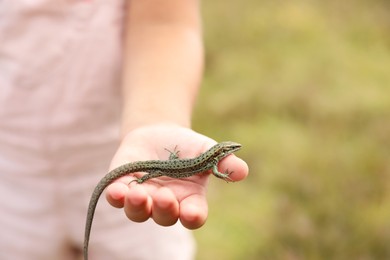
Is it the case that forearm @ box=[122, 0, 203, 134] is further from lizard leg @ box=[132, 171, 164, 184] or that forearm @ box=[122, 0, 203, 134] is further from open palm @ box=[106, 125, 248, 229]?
lizard leg @ box=[132, 171, 164, 184]

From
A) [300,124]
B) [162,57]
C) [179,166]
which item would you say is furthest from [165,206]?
[300,124]

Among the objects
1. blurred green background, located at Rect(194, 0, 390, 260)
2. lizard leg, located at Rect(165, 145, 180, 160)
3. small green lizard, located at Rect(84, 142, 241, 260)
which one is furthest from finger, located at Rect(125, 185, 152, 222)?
blurred green background, located at Rect(194, 0, 390, 260)

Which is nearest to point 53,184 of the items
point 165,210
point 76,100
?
point 76,100

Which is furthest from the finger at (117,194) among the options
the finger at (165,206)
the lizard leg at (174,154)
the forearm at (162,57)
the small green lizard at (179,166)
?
the forearm at (162,57)

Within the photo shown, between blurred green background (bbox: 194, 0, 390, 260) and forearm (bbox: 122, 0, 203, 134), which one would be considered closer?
forearm (bbox: 122, 0, 203, 134)

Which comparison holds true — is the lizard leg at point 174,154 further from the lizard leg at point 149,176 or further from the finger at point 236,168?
the finger at point 236,168

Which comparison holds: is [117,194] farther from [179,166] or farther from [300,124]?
[300,124]

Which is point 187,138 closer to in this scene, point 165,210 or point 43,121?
point 165,210
